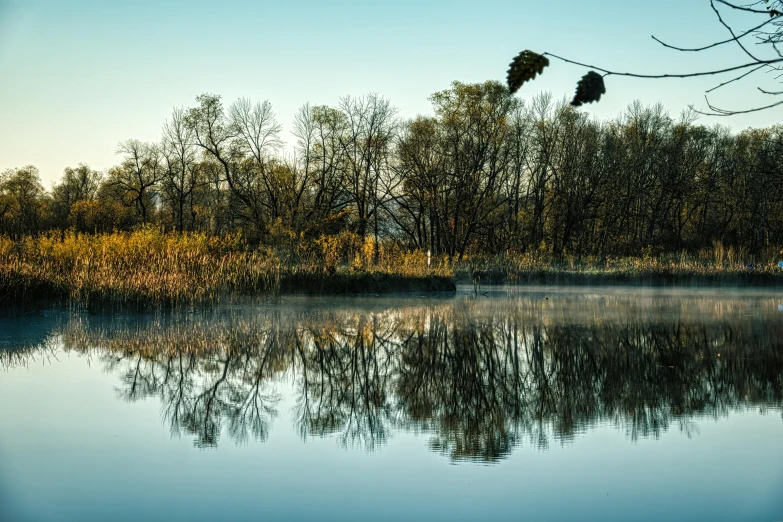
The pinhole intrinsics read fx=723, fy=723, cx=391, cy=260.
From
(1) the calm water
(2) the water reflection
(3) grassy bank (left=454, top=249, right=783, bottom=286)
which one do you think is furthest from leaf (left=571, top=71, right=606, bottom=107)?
(3) grassy bank (left=454, top=249, right=783, bottom=286)

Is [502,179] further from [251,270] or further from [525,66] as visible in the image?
[525,66]

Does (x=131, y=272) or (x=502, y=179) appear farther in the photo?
(x=502, y=179)

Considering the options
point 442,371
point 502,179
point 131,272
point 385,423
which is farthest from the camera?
point 502,179

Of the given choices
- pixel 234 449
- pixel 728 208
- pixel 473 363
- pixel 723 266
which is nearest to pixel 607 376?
pixel 473 363

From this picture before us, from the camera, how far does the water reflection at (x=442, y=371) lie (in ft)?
18.3

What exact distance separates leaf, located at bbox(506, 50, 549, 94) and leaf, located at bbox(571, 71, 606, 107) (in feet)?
0.34

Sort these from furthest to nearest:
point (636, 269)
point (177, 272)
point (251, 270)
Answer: point (636, 269) < point (251, 270) < point (177, 272)

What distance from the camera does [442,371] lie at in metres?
8.08

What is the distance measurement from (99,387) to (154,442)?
223 centimetres

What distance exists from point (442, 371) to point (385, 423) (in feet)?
8.35

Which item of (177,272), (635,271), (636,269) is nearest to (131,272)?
(177,272)

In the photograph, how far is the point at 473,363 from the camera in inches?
337

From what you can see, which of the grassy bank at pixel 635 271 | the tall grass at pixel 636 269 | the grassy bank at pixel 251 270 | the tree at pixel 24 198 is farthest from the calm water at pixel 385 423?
the tree at pixel 24 198

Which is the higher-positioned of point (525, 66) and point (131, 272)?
point (525, 66)
